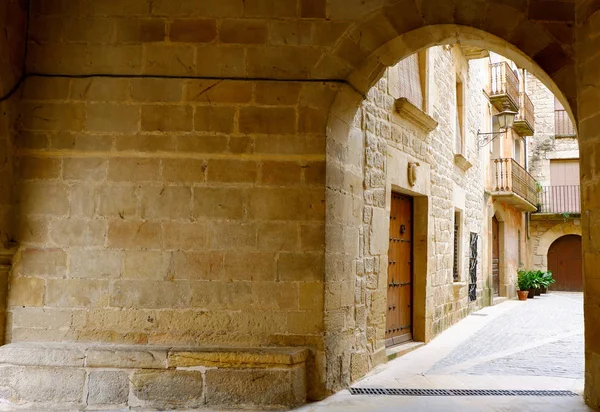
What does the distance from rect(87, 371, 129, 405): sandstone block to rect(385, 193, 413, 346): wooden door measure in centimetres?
330

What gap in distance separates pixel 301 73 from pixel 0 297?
109 inches

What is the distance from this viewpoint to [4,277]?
12.9ft

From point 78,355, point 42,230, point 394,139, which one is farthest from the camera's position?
point 394,139

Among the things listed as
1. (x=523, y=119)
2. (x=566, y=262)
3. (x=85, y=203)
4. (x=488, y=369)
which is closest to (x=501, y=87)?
(x=523, y=119)

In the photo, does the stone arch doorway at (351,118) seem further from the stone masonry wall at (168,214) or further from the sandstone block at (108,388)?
the sandstone block at (108,388)

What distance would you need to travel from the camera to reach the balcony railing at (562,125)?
2008cm

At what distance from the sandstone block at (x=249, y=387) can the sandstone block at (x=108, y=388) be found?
0.59m

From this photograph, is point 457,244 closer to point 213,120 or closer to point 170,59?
point 213,120

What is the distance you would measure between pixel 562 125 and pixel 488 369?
17585mm

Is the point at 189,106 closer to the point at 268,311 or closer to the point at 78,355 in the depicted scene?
the point at 268,311

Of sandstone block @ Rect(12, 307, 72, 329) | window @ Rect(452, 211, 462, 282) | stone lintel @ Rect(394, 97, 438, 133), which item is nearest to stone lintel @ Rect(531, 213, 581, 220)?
window @ Rect(452, 211, 462, 282)

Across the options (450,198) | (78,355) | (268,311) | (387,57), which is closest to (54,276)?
(78,355)

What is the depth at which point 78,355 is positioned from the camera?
3.71 metres

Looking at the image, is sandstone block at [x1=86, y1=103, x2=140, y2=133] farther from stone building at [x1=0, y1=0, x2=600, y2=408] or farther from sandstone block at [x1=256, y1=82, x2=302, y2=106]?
sandstone block at [x1=256, y1=82, x2=302, y2=106]
